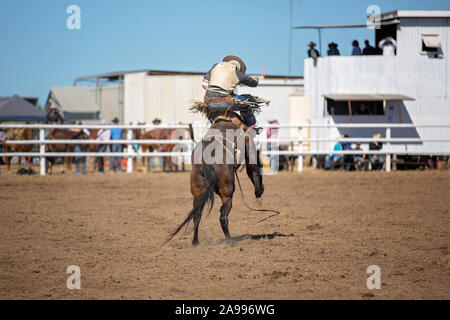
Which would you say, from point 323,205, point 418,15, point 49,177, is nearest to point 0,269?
point 323,205

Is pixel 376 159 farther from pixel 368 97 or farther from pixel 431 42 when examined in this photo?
pixel 431 42

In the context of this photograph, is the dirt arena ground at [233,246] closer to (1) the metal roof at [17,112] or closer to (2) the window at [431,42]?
(2) the window at [431,42]

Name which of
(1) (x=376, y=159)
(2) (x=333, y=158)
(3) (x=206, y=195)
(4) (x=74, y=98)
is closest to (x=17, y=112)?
(4) (x=74, y=98)

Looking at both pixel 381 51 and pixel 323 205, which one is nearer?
pixel 323 205

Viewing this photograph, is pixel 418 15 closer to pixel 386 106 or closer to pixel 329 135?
pixel 386 106

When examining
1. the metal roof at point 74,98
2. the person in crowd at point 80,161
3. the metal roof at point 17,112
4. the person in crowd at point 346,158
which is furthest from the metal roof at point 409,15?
the metal roof at point 74,98

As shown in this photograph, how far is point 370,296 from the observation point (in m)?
4.21

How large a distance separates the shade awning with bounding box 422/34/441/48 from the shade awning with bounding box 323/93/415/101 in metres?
2.07

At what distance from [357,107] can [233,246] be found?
54.4ft

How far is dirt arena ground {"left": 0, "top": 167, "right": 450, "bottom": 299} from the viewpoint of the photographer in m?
4.52

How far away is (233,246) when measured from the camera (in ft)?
21.3

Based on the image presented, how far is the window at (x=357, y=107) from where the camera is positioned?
2177 cm
